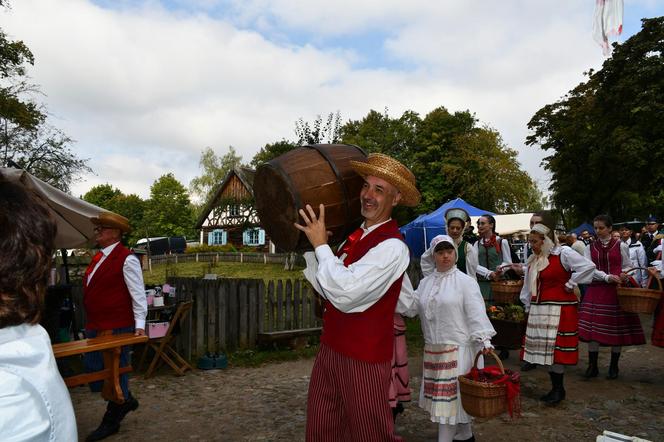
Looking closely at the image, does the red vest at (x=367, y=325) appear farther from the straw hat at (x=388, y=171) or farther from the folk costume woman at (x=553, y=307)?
the folk costume woman at (x=553, y=307)

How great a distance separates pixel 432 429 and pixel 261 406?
192 cm

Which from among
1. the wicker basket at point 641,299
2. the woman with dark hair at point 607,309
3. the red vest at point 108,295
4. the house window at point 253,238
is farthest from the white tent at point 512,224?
the house window at point 253,238

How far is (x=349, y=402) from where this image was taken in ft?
8.35

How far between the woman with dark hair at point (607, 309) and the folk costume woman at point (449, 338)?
10.2 ft

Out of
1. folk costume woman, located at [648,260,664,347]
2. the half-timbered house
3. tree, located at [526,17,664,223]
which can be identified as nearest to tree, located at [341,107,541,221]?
tree, located at [526,17,664,223]

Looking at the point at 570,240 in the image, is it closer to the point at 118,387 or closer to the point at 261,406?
the point at 261,406

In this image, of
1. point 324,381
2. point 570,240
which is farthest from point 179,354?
point 570,240

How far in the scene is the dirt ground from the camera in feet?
15.3

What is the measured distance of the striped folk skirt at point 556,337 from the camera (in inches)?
208

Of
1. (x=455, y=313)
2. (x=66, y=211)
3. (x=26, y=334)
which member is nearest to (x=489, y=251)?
(x=455, y=313)

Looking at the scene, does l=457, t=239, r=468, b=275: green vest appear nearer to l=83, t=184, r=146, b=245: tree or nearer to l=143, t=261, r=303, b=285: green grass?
l=143, t=261, r=303, b=285: green grass

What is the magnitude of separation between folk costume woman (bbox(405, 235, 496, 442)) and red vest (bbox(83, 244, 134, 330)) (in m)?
2.87

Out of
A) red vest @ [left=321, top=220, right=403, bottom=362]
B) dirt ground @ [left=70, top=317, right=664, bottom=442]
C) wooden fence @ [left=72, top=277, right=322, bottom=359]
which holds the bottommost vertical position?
dirt ground @ [left=70, top=317, right=664, bottom=442]

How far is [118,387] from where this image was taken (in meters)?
4.46
